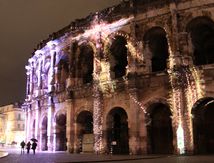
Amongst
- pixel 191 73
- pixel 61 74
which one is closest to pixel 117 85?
pixel 191 73

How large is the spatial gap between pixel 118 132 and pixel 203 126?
5.27 meters

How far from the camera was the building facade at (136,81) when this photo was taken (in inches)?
671

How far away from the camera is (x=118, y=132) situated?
20.2 metres

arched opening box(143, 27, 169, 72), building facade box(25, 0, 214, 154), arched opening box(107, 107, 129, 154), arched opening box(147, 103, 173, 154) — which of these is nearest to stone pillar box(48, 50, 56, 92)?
building facade box(25, 0, 214, 154)

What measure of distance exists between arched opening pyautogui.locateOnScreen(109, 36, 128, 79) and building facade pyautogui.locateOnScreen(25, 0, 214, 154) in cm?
6

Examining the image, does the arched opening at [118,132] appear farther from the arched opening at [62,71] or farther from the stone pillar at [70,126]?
the arched opening at [62,71]

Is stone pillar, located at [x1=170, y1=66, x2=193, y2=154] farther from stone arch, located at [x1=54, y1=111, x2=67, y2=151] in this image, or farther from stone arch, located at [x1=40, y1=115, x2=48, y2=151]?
stone arch, located at [x1=40, y1=115, x2=48, y2=151]

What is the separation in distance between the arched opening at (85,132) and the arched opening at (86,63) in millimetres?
2455

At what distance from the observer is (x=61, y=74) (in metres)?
24.1

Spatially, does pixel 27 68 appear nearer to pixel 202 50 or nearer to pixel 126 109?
pixel 126 109

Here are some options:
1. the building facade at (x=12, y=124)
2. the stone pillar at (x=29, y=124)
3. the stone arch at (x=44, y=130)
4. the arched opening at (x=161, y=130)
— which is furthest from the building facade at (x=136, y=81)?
the building facade at (x=12, y=124)

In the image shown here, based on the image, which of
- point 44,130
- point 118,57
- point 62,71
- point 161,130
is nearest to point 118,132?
point 161,130

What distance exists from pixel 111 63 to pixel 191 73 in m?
5.54

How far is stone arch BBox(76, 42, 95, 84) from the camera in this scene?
878 inches
